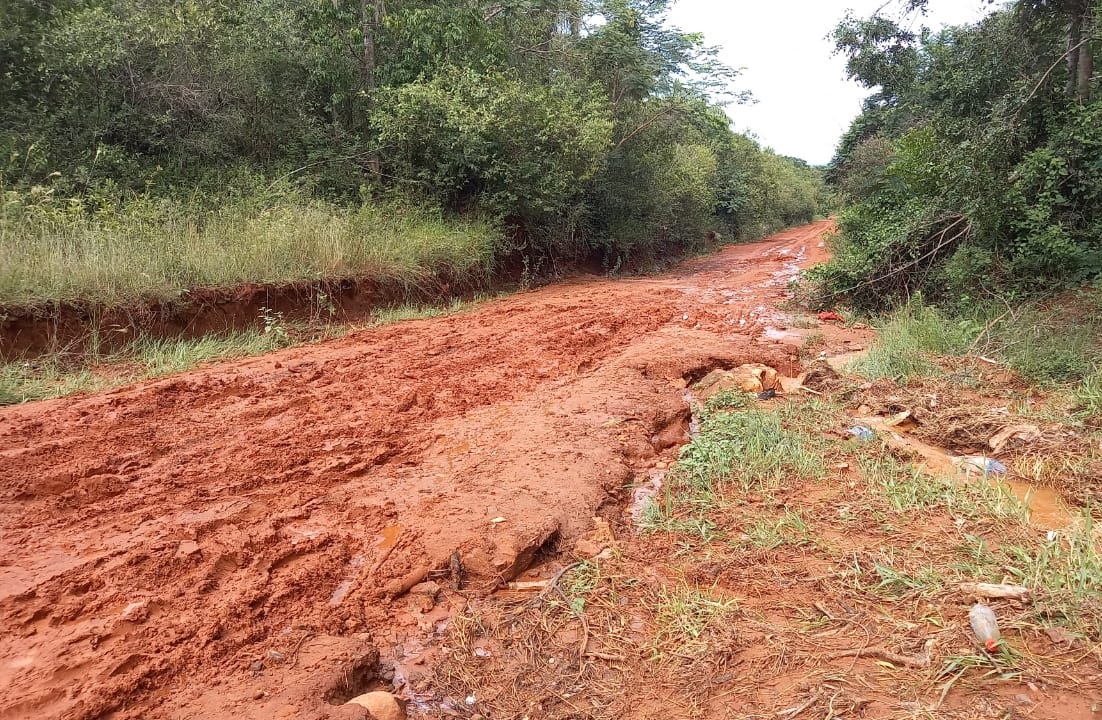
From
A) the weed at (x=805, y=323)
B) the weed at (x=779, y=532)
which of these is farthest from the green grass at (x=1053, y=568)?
the weed at (x=805, y=323)

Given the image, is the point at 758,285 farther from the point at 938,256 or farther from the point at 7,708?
the point at 7,708

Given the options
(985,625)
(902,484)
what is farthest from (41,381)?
(985,625)

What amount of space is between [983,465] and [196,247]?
300 inches

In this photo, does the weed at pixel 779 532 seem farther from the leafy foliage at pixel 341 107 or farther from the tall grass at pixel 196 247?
the leafy foliage at pixel 341 107

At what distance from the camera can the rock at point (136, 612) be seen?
2.49 m

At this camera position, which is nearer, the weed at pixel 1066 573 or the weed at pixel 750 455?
the weed at pixel 1066 573

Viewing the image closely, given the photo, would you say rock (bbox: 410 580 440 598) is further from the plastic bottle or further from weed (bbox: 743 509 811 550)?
the plastic bottle

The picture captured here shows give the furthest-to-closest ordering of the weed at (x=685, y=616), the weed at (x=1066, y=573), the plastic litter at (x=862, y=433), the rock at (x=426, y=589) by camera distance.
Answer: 1. the plastic litter at (x=862, y=433)
2. the rock at (x=426, y=589)
3. the weed at (x=685, y=616)
4. the weed at (x=1066, y=573)

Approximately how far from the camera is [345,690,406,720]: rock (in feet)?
6.97

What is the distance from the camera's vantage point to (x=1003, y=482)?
374 centimetres

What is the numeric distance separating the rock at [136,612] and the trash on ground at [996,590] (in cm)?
318

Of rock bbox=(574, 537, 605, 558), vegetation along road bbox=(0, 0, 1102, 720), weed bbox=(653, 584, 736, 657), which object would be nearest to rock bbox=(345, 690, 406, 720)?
vegetation along road bbox=(0, 0, 1102, 720)

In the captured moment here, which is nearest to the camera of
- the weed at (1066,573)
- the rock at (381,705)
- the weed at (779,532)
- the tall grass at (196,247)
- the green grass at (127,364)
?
the rock at (381,705)

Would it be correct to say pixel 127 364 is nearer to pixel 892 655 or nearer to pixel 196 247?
pixel 196 247
